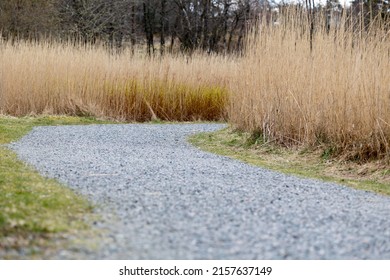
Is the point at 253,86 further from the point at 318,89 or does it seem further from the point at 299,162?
the point at 299,162

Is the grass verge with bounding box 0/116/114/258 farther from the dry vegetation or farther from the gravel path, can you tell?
the dry vegetation

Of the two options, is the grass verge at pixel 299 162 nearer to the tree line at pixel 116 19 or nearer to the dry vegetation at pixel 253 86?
the dry vegetation at pixel 253 86

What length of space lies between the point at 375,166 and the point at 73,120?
7778mm

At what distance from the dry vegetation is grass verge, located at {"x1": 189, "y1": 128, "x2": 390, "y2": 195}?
175 millimetres

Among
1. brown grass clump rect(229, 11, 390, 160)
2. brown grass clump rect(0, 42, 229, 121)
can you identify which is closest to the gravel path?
brown grass clump rect(229, 11, 390, 160)

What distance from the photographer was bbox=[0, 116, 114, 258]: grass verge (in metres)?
3.20

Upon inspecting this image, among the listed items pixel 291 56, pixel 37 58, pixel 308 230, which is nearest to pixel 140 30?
pixel 37 58

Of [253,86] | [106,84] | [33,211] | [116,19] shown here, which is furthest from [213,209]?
[116,19]

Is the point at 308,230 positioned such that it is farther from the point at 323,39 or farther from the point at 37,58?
the point at 37,58

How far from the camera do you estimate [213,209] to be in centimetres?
407

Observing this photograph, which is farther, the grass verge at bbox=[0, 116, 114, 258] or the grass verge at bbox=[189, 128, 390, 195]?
the grass verge at bbox=[189, 128, 390, 195]

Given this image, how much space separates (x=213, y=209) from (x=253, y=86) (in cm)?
527

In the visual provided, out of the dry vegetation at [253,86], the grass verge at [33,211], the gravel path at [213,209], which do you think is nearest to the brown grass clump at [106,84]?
the dry vegetation at [253,86]

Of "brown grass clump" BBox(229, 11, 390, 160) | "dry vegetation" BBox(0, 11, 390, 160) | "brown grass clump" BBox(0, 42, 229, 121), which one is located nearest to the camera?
"brown grass clump" BBox(229, 11, 390, 160)
